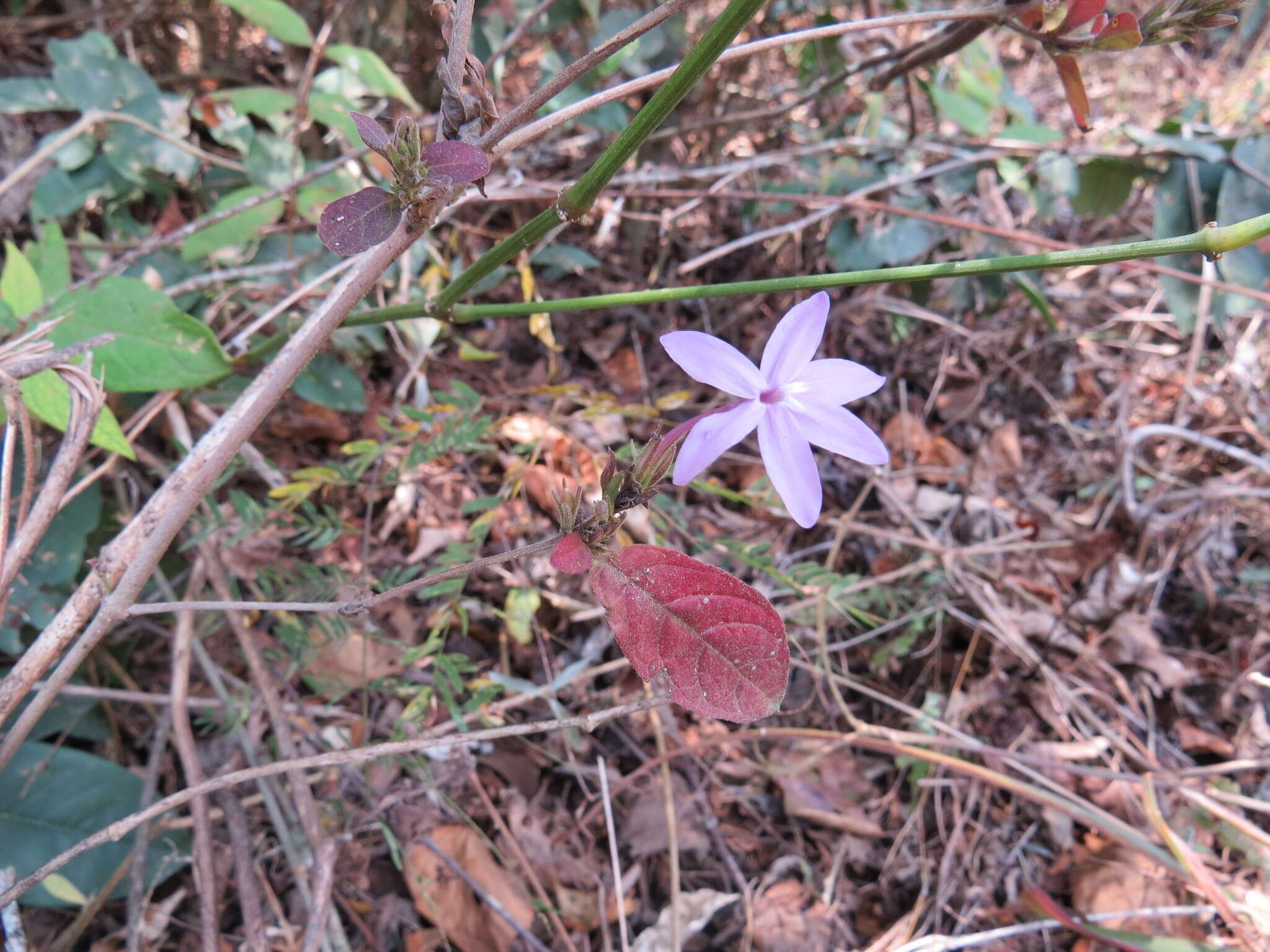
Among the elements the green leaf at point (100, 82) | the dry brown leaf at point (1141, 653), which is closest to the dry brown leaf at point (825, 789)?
the dry brown leaf at point (1141, 653)

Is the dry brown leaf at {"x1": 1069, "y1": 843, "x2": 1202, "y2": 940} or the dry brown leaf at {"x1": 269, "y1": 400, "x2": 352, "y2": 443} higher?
the dry brown leaf at {"x1": 269, "y1": 400, "x2": 352, "y2": 443}

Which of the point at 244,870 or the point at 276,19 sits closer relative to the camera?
the point at 244,870

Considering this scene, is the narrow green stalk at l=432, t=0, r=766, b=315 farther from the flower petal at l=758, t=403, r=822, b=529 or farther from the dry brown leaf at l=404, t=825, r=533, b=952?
the dry brown leaf at l=404, t=825, r=533, b=952

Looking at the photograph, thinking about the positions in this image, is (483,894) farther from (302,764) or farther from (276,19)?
(276,19)

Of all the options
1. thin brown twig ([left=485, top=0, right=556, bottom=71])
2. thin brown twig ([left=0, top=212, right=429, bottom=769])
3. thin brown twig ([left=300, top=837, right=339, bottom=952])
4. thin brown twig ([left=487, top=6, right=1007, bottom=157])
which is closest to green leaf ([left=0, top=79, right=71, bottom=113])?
thin brown twig ([left=485, top=0, right=556, bottom=71])

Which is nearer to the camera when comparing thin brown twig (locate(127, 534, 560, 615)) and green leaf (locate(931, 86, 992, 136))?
thin brown twig (locate(127, 534, 560, 615))

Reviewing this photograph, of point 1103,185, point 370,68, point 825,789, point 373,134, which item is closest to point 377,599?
point 373,134

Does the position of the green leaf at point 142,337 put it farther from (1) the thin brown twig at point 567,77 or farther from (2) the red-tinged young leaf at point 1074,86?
(2) the red-tinged young leaf at point 1074,86
